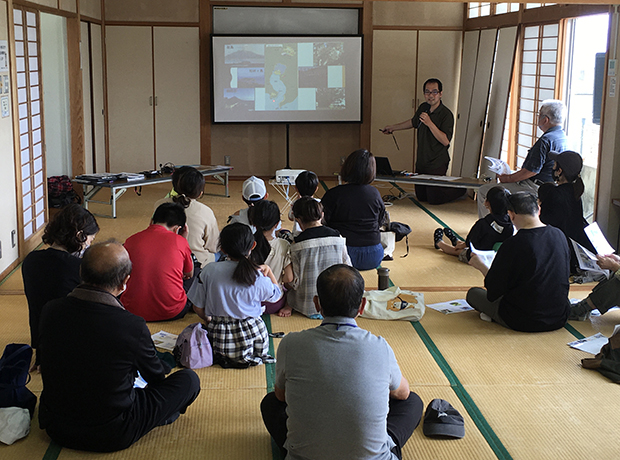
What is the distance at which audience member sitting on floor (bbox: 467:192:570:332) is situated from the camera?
11.7 feet

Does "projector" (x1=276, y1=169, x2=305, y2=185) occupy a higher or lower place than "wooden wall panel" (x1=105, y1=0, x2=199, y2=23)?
lower

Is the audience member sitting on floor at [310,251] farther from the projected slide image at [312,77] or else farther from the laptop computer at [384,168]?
the projected slide image at [312,77]

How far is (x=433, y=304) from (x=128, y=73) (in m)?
5.90

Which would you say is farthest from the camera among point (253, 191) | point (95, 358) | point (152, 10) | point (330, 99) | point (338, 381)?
point (330, 99)

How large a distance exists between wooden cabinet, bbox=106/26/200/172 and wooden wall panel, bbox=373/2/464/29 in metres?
2.35

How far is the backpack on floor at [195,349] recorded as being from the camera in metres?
3.21

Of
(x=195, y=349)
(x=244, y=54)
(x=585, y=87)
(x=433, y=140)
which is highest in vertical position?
(x=244, y=54)

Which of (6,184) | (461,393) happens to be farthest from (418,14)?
(461,393)

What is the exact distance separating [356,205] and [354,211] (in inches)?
1.7

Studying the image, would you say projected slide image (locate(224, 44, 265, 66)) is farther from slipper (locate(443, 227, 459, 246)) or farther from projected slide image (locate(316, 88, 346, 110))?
slipper (locate(443, 227, 459, 246))

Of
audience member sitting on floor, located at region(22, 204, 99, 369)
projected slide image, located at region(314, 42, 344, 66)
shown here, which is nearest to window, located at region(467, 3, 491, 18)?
projected slide image, located at region(314, 42, 344, 66)

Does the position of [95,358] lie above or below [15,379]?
above

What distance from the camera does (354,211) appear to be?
470 cm

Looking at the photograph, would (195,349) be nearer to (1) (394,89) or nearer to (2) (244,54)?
→ (2) (244,54)
